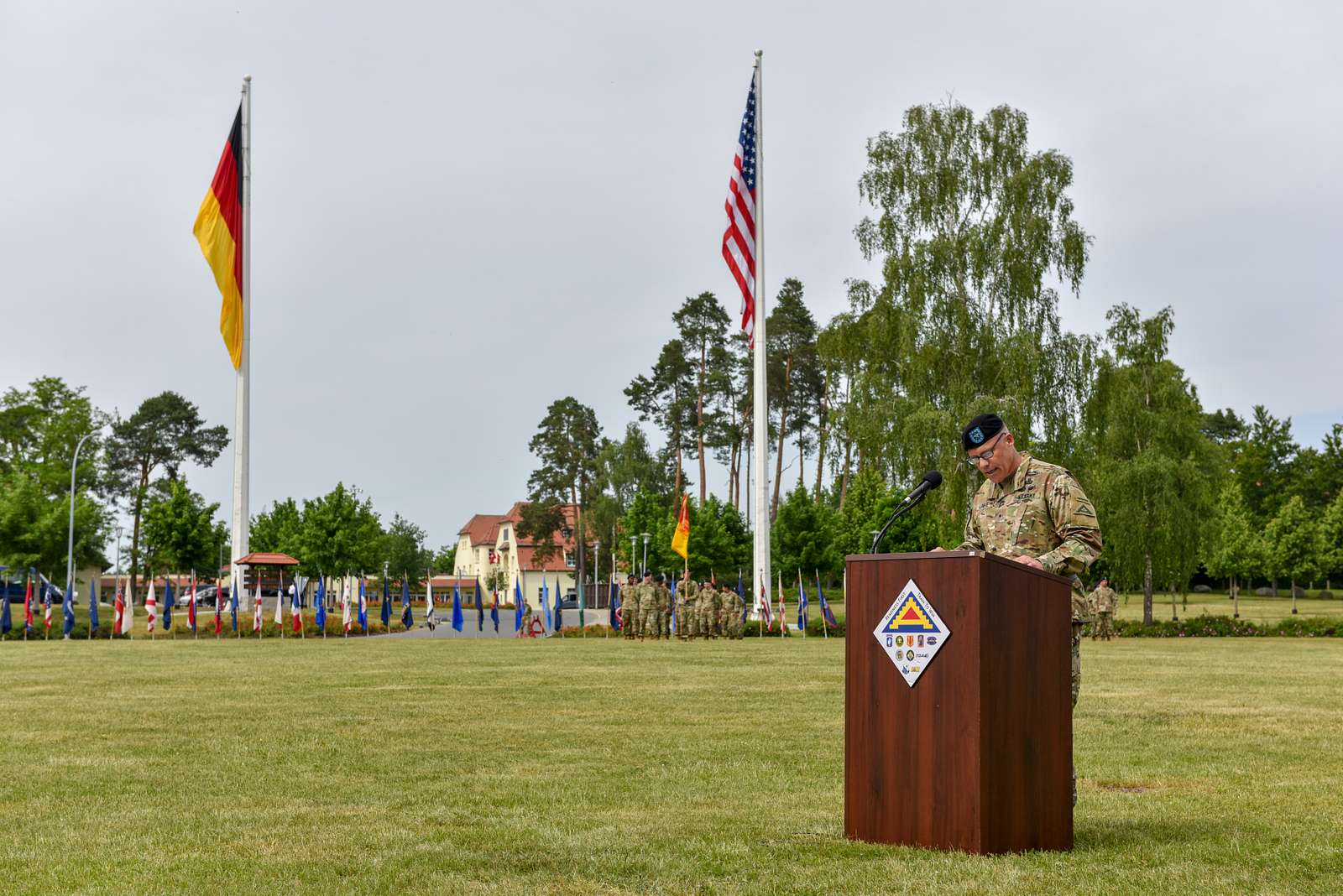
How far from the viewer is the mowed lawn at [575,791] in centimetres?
529

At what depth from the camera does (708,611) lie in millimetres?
34000

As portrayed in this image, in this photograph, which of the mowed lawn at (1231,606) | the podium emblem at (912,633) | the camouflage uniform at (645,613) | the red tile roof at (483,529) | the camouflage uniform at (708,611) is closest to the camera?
the podium emblem at (912,633)

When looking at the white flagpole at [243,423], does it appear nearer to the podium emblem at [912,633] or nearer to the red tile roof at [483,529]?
the podium emblem at [912,633]

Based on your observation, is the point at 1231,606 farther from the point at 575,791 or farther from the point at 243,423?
the point at 575,791

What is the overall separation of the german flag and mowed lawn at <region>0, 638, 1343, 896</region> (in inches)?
921

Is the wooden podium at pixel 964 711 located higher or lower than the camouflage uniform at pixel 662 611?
higher

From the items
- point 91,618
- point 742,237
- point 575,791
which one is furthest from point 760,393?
point 575,791

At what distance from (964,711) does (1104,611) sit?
32439mm

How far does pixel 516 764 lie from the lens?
9.15 metres

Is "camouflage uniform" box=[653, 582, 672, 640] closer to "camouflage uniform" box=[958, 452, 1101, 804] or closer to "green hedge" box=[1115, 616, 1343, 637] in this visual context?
"green hedge" box=[1115, 616, 1343, 637]

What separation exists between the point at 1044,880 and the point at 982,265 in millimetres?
34055

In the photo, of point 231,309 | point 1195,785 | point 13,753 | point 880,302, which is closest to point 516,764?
point 13,753

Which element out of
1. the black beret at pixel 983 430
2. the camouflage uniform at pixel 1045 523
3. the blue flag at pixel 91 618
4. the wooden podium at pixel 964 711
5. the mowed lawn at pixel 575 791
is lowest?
the blue flag at pixel 91 618

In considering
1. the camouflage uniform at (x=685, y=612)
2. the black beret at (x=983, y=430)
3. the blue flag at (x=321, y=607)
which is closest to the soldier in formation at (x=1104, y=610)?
the camouflage uniform at (x=685, y=612)
